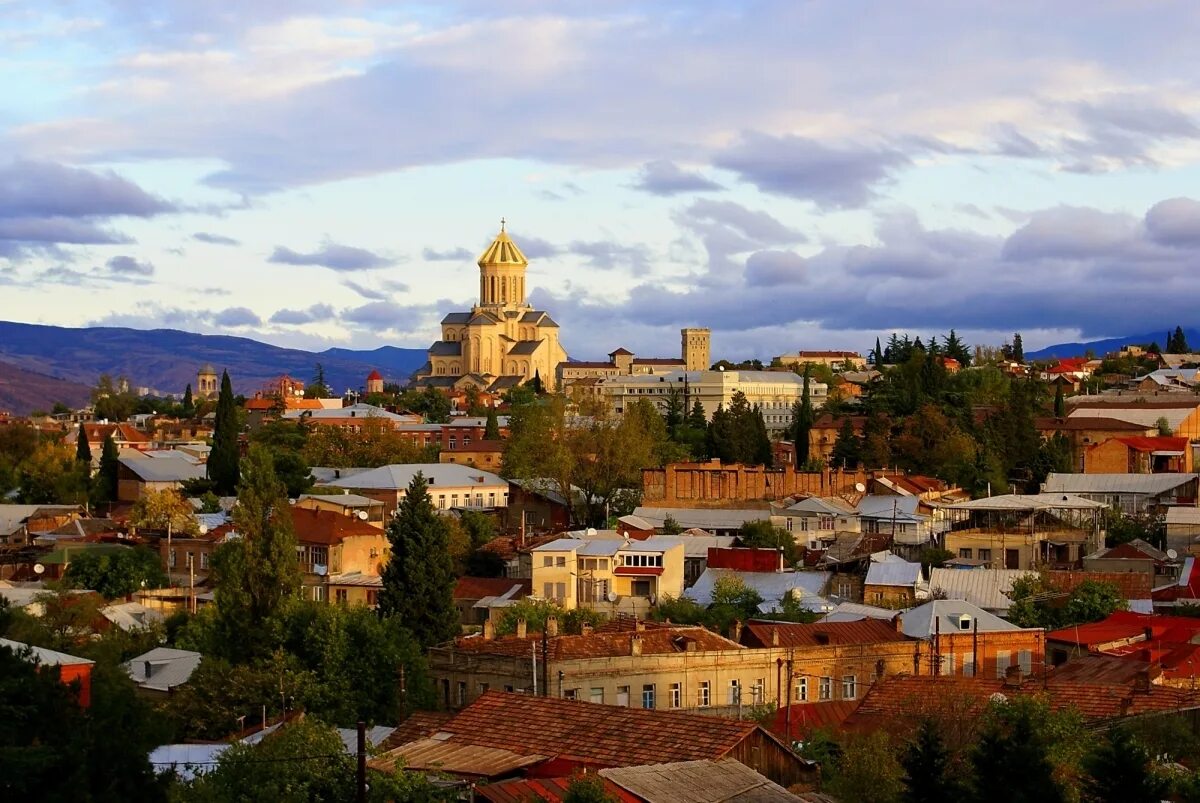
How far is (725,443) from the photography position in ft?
252

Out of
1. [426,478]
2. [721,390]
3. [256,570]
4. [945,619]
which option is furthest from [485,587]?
[721,390]

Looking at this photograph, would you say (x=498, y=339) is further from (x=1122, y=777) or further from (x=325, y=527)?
(x=1122, y=777)

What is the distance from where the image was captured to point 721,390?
364ft

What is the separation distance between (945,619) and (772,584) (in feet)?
30.0

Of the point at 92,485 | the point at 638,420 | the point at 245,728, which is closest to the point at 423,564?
the point at 245,728

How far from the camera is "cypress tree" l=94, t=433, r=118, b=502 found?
3012 inches

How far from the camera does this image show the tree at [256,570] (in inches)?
1576

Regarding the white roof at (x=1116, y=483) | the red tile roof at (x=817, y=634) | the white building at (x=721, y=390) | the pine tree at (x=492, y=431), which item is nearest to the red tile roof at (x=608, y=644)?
the red tile roof at (x=817, y=634)

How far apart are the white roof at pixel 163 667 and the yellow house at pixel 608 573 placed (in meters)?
11.0

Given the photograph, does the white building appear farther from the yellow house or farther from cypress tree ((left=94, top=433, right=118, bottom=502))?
the yellow house

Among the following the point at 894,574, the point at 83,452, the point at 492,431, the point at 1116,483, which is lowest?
the point at 894,574

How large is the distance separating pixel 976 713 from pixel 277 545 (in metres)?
18.1

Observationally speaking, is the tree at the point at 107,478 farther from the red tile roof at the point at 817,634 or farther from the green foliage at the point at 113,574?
the red tile roof at the point at 817,634

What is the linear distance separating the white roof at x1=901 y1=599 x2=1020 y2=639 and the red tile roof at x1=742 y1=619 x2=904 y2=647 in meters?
0.51
